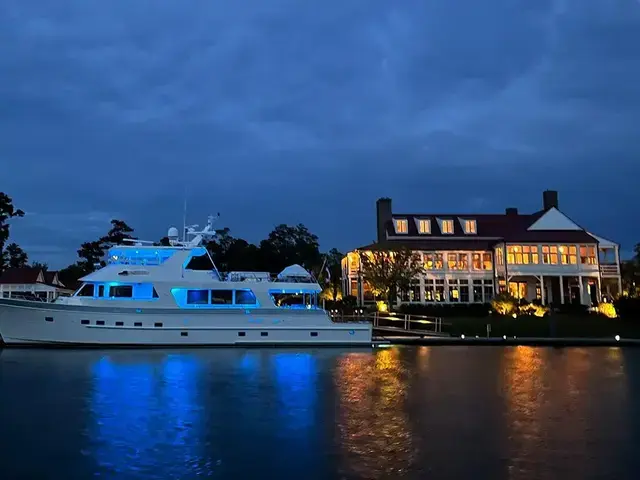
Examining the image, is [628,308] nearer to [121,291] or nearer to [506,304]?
[506,304]

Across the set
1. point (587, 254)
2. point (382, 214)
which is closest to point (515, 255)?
point (587, 254)

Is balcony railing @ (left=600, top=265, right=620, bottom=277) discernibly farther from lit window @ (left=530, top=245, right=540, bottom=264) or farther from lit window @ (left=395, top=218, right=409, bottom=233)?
lit window @ (left=395, top=218, right=409, bottom=233)

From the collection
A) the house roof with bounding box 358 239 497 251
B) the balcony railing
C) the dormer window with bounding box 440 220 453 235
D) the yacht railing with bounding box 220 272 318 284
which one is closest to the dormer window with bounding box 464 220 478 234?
the house roof with bounding box 358 239 497 251

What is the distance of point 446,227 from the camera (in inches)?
1882

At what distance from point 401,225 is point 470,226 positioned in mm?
5931

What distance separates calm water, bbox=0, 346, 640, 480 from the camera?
341 inches

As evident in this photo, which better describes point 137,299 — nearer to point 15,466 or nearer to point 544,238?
point 15,466

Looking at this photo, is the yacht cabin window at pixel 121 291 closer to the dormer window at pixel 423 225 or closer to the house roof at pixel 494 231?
the house roof at pixel 494 231

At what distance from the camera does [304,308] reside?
1112 inches

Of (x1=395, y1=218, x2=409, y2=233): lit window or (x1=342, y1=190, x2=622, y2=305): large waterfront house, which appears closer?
(x1=342, y1=190, x2=622, y2=305): large waterfront house

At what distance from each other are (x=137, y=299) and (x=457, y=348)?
15.5 meters

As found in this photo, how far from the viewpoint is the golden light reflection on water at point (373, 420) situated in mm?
8766

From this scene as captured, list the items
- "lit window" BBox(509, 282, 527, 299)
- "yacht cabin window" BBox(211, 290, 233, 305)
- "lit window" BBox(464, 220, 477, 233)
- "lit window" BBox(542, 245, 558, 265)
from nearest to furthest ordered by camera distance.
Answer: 1. "yacht cabin window" BBox(211, 290, 233, 305)
2. "lit window" BBox(509, 282, 527, 299)
3. "lit window" BBox(542, 245, 558, 265)
4. "lit window" BBox(464, 220, 477, 233)

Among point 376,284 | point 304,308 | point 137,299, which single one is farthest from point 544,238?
point 137,299
